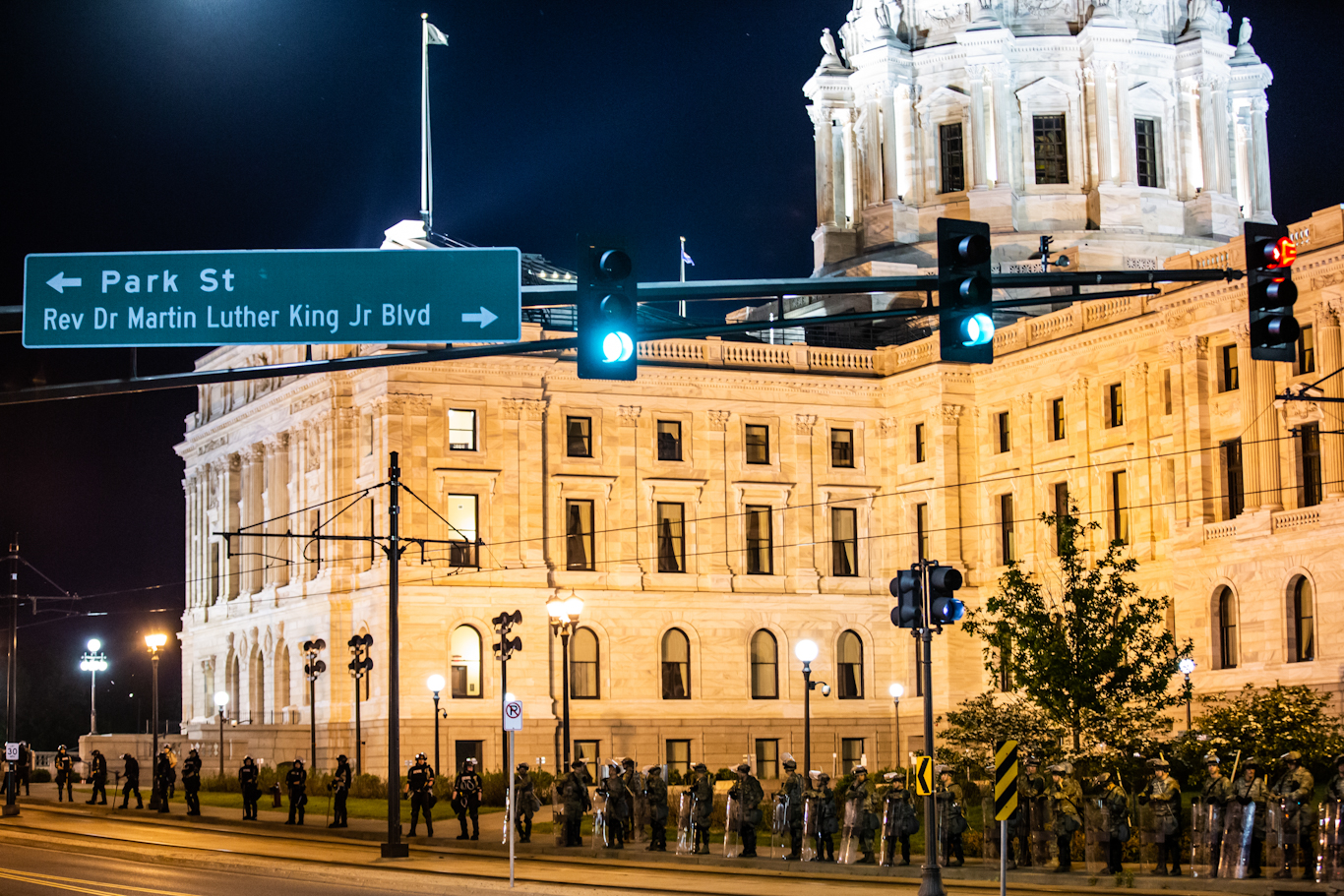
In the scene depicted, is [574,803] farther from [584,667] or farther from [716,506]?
[716,506]

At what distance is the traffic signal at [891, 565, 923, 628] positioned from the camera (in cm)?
2722

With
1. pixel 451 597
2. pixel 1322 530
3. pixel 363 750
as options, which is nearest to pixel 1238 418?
pixel 1322 530

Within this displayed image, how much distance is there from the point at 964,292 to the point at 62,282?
819cm

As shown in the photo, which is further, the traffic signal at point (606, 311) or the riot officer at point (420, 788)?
the riot officer at point (420, 788)

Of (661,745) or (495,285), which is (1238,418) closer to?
(661,745)

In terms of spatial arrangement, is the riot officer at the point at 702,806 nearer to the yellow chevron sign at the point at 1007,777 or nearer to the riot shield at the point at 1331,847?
the riot shield at the point at 1331,847

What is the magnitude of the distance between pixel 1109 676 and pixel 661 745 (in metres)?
33.1

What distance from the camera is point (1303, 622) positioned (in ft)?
202

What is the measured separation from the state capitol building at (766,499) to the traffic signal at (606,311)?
153 feet

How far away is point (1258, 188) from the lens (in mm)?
Answer: 95188

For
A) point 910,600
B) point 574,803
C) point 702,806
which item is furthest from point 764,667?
point 910,600

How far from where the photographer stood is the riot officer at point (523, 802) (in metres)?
41.5

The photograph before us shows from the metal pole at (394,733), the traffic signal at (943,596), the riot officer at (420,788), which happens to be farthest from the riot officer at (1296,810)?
the riot officer at (420,788)

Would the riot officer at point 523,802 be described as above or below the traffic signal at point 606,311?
below
